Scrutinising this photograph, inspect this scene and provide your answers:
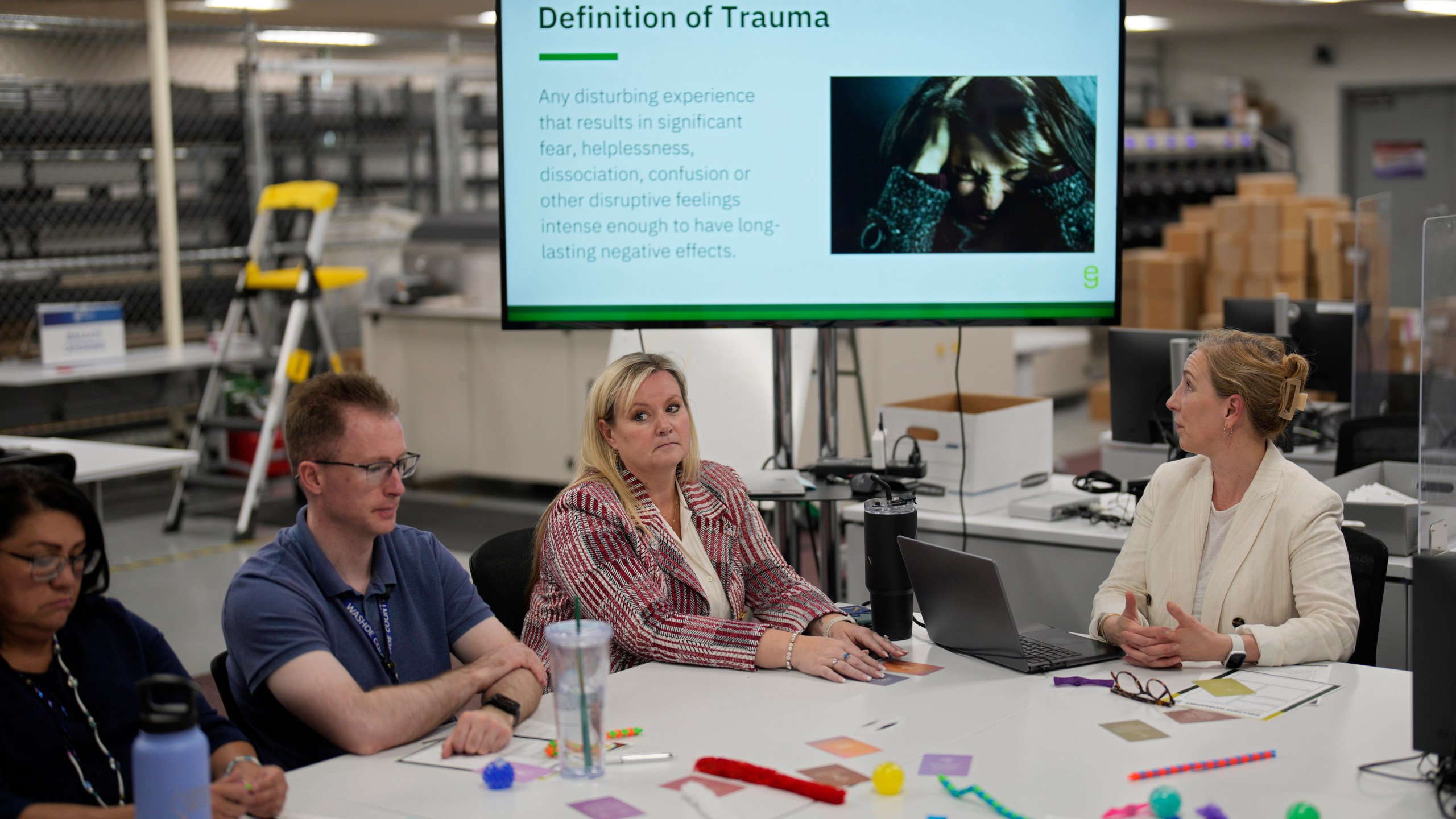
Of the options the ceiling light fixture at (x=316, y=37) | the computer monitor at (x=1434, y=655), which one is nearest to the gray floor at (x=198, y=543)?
the ceiling light fixture at (x=316, y=37)

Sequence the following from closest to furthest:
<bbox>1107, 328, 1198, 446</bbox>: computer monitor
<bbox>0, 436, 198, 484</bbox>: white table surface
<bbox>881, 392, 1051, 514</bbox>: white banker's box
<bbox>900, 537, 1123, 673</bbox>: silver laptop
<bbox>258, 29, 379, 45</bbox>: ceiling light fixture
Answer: <bbox>900, 537, 1123, 673</bbox>: silver laptop
<bbox>881, 392, 1051, 514</bbox>: white banker's box
<bbox>1107, 328, 1198, 446</bbox>: computer monitor
<bbox>0, 436, 198, 484</bbox>: white table surface
<bbox>258, 29, 379, 45</bbox>: ceiling light fixture

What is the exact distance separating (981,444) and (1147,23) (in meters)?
9.07

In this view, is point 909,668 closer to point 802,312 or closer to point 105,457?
point 802,312

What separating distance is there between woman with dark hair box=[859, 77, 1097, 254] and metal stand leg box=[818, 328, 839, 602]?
1.32 feet

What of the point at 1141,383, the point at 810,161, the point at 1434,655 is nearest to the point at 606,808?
the point at 1434,655

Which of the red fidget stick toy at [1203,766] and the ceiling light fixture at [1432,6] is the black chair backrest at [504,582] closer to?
the red fidget stick toy at [1203,766]

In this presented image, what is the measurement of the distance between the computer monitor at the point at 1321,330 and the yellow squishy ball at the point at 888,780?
132 inches

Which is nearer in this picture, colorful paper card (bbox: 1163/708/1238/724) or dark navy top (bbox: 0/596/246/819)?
dark navy top (bbox: 0/596/246/819)

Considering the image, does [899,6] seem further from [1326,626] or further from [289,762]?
[289,762]

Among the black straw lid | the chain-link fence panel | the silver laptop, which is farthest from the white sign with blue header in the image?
the black straw lid

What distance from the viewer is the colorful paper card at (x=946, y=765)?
74.0 inches

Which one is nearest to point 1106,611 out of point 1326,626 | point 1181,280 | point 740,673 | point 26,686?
point 1326,626

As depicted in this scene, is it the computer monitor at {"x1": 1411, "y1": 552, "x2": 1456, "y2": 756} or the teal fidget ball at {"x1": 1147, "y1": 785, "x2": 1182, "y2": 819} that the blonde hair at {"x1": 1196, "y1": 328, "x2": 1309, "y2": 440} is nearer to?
the computer monitor at {"x1": 1411, "y1": 552, "x2": 1456, "y2": 756}

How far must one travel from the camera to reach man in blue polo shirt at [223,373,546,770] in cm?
204
